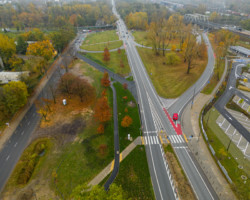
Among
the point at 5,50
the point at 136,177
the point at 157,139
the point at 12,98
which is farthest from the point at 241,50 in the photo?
the point at 5,50

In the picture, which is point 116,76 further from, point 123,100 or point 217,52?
point 217,52

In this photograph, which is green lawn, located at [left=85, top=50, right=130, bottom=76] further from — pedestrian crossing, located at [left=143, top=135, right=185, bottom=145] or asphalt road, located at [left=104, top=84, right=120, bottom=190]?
pedestrian crossing, located at [left=143, top=135, right=185, bottom=145]

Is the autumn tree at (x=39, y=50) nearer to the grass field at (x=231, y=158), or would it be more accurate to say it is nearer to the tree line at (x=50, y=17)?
the tree line at (x=50, y=17)

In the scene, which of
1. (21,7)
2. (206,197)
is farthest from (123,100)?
(21,7)

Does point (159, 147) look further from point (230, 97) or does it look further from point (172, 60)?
point (172, 60)

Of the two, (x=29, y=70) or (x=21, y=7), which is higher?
(x=21, y=7)

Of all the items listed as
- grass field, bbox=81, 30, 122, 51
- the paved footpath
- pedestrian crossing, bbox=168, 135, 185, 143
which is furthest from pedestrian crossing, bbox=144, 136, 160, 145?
grass field, bbox=81, 30, 122, 51
